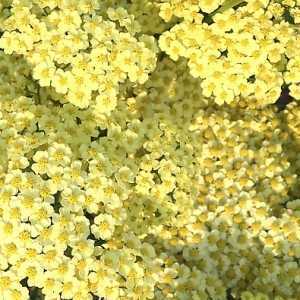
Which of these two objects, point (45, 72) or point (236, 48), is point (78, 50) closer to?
point (45, 72)

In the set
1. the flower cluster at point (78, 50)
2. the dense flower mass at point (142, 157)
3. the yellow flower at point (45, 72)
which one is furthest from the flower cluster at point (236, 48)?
the yellow flower at point (45, 72)

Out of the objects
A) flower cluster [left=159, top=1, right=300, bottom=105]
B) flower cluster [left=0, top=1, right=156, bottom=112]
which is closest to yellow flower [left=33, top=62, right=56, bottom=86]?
flower cluster [left=0, top=1, right=156, bottom=112]

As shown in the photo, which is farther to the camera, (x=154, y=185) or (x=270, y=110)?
(x=270, y=110)

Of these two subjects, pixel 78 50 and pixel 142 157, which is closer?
pixel 78 50

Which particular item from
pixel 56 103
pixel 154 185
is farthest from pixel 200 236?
pixel 56 103

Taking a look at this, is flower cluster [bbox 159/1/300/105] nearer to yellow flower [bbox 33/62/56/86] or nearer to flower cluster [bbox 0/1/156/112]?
flower cluster [bbox 0/1/156/112]

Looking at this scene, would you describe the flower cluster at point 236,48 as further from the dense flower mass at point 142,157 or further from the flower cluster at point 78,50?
the flower cluster at point 78,50

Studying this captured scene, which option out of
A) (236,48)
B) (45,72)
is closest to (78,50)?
(45,72)

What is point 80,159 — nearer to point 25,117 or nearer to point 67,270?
point 25,117
